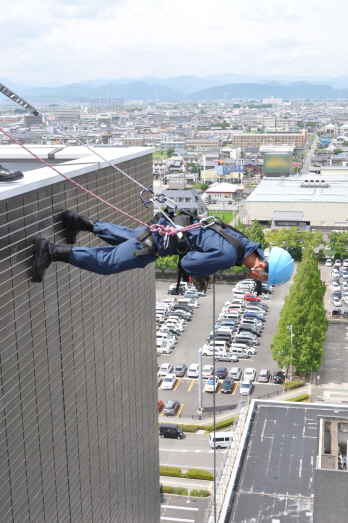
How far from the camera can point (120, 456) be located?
29.5ft

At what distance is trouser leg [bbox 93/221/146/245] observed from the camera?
596 centimetres

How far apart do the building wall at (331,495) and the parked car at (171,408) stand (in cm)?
1048

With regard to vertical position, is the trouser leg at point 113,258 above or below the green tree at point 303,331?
above

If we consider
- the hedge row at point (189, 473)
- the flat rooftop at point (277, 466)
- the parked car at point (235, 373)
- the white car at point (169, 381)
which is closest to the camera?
the flat rooftop at point (277, 466)

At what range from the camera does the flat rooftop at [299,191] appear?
46.6 meters

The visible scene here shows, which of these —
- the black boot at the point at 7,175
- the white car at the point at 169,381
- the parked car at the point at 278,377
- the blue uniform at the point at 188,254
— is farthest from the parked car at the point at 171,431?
the black boot at the point at 7,175

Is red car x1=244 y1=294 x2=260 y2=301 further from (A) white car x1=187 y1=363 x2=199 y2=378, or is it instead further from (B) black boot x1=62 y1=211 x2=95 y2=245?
(B) black boot x1=62 y1=211 x2=95 y2=245

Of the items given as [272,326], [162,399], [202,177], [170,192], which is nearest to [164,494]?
[162,399]

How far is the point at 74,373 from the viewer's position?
7.02 m

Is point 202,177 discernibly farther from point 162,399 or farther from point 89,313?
point 89,313

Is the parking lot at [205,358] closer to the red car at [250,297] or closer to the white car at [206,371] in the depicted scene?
the white car at [206,371]

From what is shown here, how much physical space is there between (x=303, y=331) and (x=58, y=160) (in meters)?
15.2

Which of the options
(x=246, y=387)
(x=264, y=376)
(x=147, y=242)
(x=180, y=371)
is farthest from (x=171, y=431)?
(x=147, y=242)

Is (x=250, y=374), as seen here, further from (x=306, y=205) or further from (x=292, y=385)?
(x=306, y=205)
